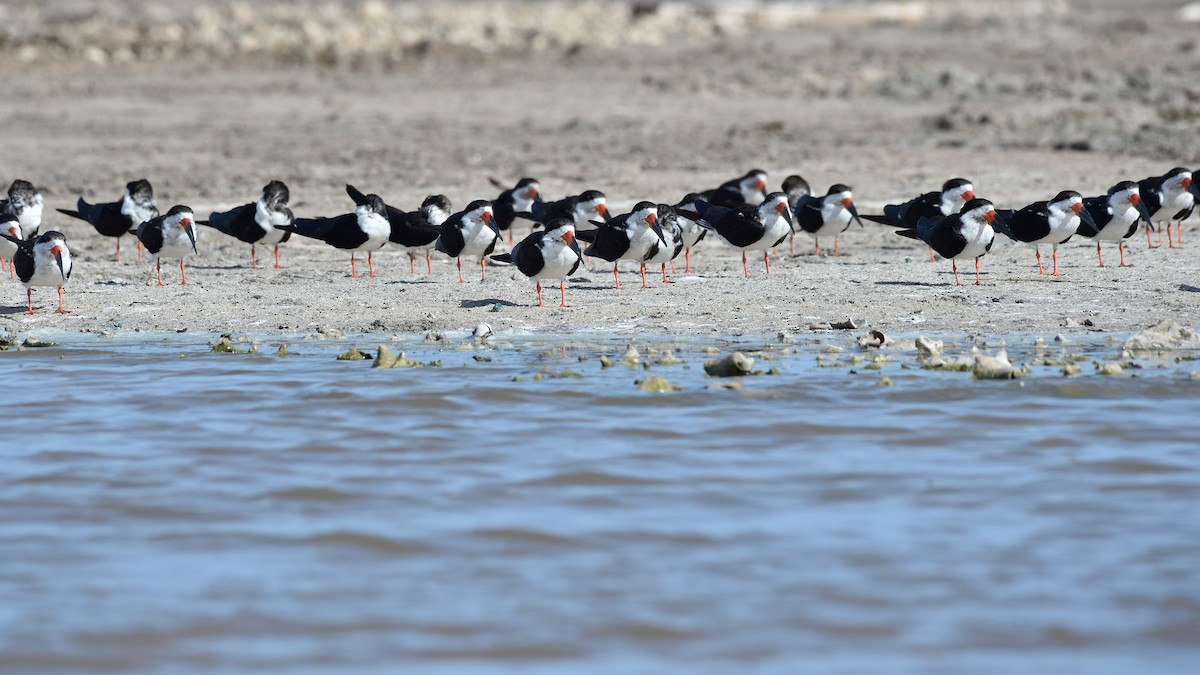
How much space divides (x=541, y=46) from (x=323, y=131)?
1303cm

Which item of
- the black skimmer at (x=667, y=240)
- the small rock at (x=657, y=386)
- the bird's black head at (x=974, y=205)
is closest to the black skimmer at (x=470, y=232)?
the black skimmer at (x=667, y=240)

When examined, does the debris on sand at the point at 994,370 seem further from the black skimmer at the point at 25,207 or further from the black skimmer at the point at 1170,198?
the black skimmer at the point at 25,207

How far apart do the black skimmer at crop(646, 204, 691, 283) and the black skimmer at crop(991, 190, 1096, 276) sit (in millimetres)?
2462

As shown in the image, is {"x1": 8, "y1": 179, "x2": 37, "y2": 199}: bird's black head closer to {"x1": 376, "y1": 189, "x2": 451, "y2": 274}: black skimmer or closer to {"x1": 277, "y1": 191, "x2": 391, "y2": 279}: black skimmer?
{"x1": 277, "y1": 191, "x2": 391, "y2": 279}: black skimmer

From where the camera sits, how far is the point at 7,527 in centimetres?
725

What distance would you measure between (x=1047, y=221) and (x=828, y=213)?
6.74ft

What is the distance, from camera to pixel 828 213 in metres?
14.5

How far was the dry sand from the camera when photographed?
40.1ft

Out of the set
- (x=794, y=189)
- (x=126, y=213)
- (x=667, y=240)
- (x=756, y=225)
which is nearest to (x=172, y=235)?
(x=126, y=213)

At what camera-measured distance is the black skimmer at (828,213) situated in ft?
47.4

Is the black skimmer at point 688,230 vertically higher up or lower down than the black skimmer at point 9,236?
lower down

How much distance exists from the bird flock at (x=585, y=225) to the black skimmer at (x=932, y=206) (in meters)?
0.01

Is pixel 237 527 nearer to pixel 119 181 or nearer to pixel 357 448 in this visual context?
pixel 357 448

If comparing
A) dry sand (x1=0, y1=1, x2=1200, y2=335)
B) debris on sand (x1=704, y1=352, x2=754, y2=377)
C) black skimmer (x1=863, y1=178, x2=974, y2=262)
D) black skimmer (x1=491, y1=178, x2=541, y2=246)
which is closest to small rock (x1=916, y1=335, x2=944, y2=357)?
dry sand (x1=0, y1=1, x2=1200, y2=335)
